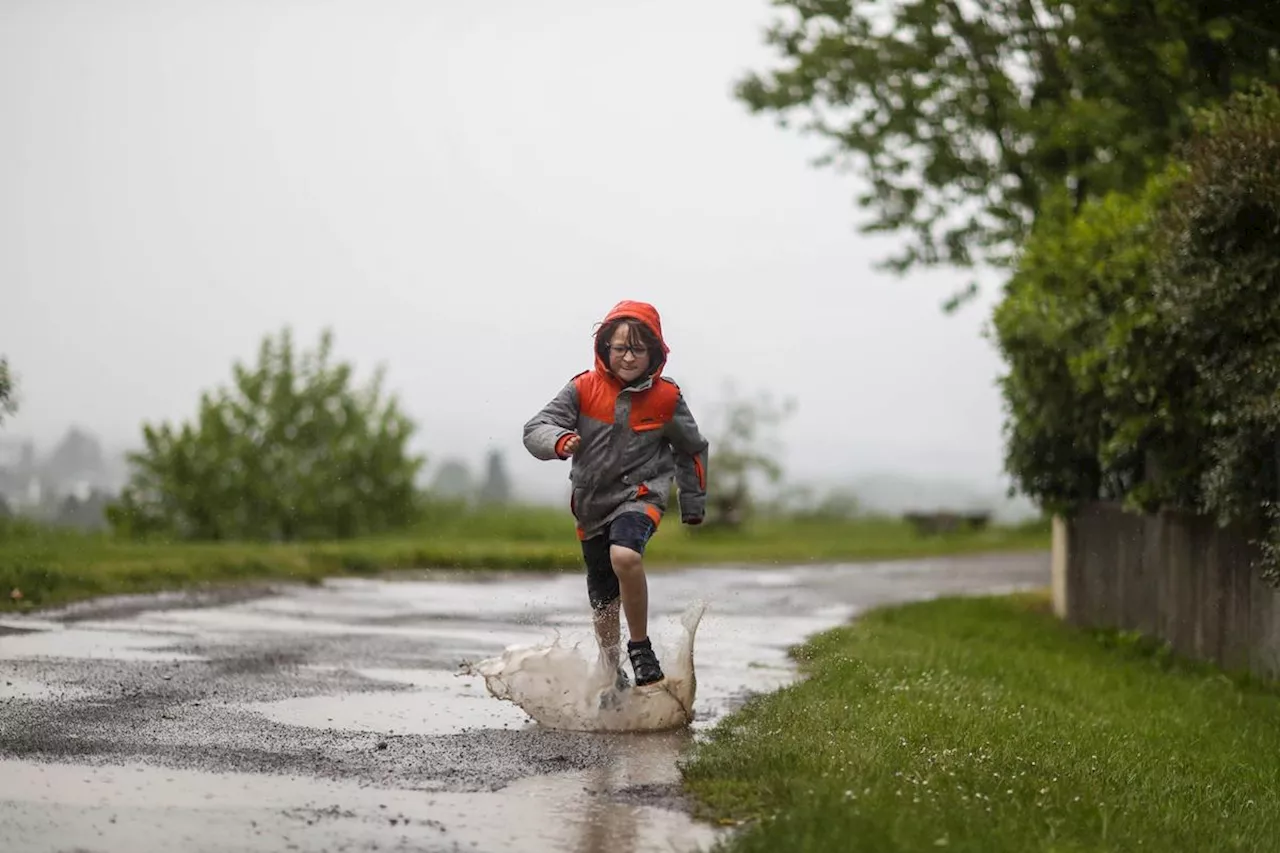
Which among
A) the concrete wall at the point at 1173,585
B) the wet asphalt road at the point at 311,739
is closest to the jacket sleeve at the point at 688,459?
the wet asphalt road at the point at 311,739

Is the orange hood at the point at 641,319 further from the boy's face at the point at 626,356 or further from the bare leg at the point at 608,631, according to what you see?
the bare leg at the point at 608,631

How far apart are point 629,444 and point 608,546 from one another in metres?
0.57

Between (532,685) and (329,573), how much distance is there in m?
9.93

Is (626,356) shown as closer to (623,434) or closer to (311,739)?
(623,434)

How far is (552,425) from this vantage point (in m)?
7.90

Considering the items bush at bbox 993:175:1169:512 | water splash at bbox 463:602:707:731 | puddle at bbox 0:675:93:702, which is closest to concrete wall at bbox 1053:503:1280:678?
bush at bbox 993:175:1169:512

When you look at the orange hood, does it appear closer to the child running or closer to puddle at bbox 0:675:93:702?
the child running

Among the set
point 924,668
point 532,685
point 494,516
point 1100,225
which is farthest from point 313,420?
point 532,685

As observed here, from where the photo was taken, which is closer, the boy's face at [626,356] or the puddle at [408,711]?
the puddle at [408,711]

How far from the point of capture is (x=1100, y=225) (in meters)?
13.9

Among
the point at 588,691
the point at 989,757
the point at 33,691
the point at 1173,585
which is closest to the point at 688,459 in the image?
the point at 588,691

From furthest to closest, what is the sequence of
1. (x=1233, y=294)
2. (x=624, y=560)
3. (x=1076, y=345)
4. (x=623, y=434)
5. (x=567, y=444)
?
1. (x=1076, y=345)
2. (x=1233, y=294)
3. (x=623, y=434)
4. (x=624, y=560)
5. (x=567, y=444)

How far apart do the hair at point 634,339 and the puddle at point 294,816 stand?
235cm

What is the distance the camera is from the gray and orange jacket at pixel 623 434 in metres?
8.00
